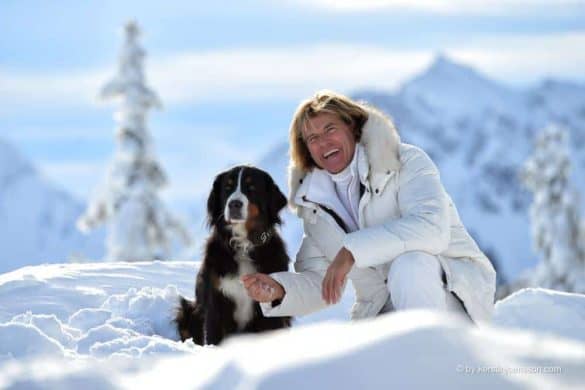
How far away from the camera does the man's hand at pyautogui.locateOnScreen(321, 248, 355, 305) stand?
14.7 feet

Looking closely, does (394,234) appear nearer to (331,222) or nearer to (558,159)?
(331,222)

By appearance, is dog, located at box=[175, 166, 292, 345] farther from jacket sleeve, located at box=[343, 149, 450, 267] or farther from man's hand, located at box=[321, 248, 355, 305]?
jacket sleeve, located at box=[343, 149, 450, 267]

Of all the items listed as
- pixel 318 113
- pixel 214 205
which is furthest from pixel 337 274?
pixel 214 205

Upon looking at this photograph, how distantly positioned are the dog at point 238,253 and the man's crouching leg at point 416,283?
122cm

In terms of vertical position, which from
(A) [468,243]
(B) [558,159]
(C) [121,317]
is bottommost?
(C) [121,317]

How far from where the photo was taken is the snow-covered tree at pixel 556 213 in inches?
976

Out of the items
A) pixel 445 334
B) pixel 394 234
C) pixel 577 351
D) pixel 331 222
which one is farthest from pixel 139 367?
pixel 331 222

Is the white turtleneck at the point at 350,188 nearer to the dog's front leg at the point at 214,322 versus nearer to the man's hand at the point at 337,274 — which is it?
the man's hand at the point at 337,274

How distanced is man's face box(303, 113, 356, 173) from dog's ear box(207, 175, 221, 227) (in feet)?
3.24

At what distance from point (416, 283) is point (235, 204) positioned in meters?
1.51

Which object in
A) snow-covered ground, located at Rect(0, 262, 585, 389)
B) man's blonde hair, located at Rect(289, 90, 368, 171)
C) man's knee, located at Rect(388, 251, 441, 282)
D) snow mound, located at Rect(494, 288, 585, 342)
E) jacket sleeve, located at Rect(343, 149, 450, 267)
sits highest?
man's blonde hair, located at Rect(289, 90, 368, 171)

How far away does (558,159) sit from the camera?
2497 cm

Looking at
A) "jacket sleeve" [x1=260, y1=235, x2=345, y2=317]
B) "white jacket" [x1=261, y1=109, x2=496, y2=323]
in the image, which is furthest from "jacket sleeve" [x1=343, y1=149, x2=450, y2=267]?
"jacket sleeve" [x1=260, y1=235, x2=345, y2=317]

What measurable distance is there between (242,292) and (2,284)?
73.0 inches
